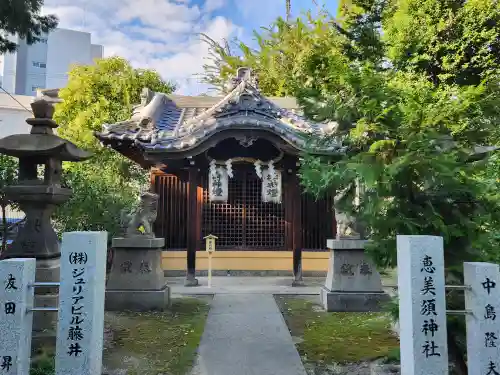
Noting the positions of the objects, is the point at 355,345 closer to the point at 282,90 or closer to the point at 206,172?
the point at 206,172

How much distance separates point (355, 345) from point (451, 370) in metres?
1.79

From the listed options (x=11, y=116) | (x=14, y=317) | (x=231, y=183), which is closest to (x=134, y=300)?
(x=14, y=317)

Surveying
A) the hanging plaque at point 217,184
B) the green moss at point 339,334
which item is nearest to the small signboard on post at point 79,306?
the green moss at point 339,334

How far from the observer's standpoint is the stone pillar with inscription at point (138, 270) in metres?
7.86

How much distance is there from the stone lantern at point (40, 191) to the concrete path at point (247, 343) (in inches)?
98.4

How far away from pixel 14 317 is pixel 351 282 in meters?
6.25

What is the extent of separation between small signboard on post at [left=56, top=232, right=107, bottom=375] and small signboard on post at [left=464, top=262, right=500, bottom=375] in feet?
12.0

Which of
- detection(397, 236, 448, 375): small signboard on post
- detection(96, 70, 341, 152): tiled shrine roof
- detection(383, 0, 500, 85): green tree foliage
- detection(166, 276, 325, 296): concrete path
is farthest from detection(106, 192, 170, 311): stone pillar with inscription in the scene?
detection(383, 0, 500, 85): green tree foliage

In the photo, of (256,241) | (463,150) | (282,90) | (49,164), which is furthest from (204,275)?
(282,90)

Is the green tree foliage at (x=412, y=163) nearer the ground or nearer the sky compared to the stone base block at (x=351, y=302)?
nearer the sky

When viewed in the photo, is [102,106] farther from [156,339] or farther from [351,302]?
[351,302]

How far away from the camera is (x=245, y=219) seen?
11.9m

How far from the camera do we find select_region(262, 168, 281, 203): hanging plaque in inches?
419

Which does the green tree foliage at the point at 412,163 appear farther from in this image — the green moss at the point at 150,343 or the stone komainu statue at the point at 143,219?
the stone komainu statue at the point at 143,219
